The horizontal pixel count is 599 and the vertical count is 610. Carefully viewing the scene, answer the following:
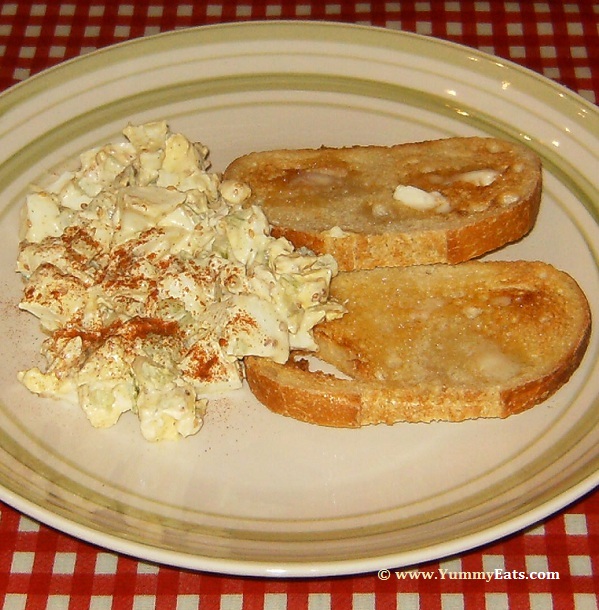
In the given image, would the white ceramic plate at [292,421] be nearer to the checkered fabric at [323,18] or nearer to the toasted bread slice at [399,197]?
the toasted bread slice at [399,197]

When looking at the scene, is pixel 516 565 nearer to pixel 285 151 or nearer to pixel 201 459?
pixel 201 459

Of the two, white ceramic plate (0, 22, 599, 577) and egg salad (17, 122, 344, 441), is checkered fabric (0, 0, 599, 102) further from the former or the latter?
egg salad (17, 122, 344, 441)

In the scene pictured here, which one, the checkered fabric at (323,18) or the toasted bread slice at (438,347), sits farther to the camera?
the checkered fabric at (323,18)

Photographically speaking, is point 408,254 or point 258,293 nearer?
point 258,293

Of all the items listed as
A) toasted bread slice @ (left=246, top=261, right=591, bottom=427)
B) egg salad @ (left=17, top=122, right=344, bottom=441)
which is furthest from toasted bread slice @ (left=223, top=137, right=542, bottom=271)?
egg salad @ (left=17, top=122, right=344, bottom=441)

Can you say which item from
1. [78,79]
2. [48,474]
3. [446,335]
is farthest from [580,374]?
[78,79]

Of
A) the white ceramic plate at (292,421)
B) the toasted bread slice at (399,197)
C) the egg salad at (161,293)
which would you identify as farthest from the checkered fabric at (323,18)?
the egg salad at (161,293)
